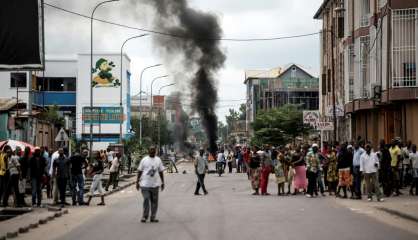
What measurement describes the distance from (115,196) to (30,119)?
446 centimetres

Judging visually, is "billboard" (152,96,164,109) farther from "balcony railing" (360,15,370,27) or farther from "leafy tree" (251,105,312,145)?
"balcony railing" (360,15,370,27)

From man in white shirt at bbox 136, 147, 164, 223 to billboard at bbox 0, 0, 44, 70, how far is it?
4.66 meters

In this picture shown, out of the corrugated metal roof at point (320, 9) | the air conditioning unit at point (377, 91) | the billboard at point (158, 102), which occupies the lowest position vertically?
the air conditioning unit at point (377, 91)

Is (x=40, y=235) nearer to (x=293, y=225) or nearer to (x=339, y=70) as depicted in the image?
(x=293, y=225)

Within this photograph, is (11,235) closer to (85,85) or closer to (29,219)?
(29,219)

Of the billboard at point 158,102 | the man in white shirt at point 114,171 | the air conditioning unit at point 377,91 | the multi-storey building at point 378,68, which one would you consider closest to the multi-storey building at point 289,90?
the billboard at point 158,102

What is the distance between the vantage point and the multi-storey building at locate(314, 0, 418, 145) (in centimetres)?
3466

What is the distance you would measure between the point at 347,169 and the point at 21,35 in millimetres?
11292

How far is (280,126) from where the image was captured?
79.8 meters

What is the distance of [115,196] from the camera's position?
30328 millimetres

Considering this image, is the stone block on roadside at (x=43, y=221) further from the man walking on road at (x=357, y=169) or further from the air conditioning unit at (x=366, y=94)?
the air conditioning unit at (x=366, y=94)

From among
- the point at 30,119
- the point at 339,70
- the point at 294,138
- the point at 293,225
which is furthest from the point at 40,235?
the point at 294,138

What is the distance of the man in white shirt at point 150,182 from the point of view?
59.9 ft

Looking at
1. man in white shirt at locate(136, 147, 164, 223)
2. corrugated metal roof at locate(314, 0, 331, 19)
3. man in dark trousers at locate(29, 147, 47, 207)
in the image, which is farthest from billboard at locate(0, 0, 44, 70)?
corrugated metal roof at locate(314, 0, 331, 19)
